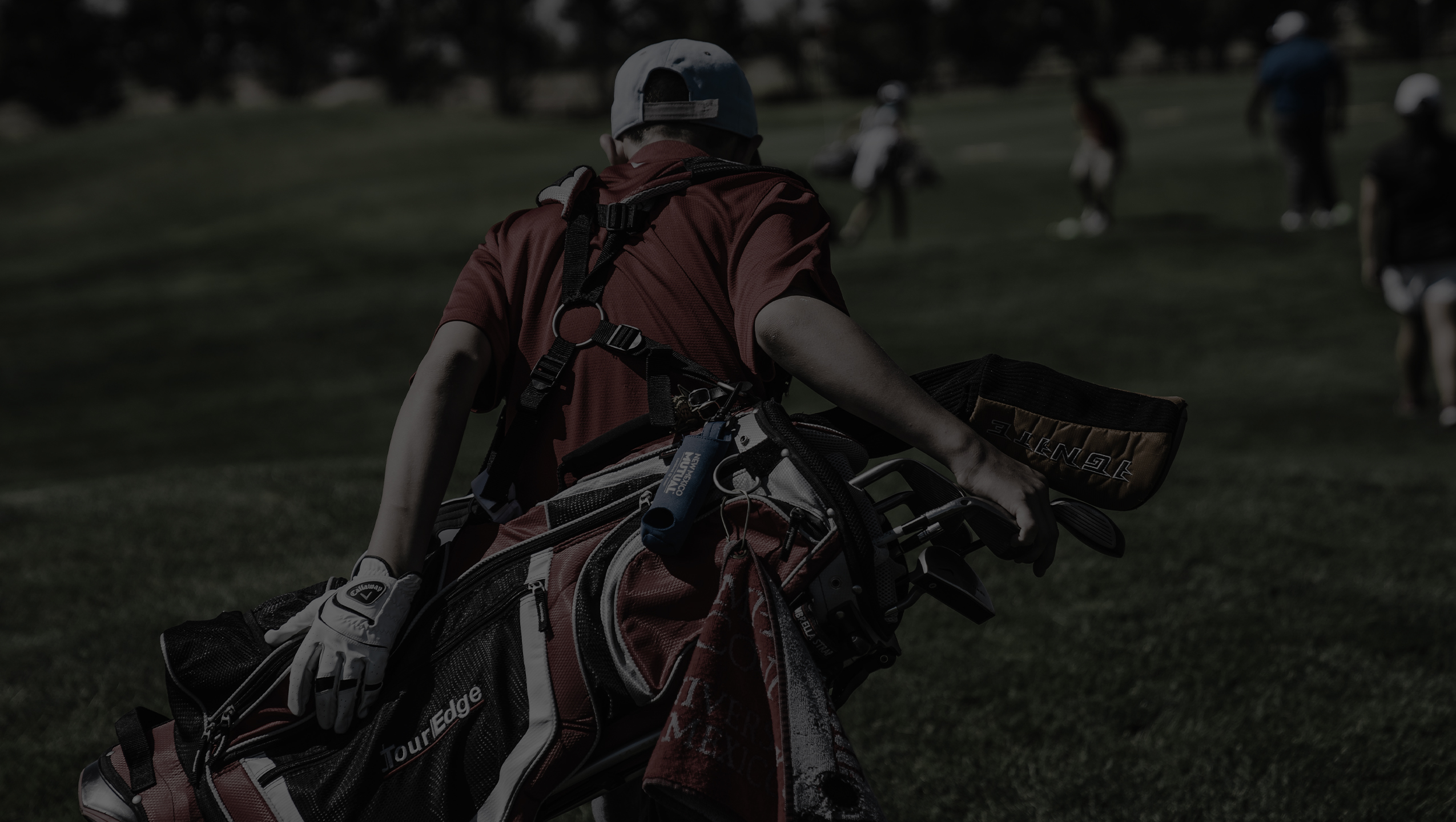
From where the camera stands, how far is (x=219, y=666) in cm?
212

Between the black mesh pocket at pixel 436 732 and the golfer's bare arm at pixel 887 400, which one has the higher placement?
the golfer's bare arm at pixel 887 400

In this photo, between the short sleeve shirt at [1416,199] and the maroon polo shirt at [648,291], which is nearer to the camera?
the maroon polo shirt at [648,291]

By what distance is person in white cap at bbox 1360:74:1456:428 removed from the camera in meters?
8.59

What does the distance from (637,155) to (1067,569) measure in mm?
3284

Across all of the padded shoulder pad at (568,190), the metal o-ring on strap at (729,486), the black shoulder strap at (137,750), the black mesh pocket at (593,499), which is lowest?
the black shoulder strap at (137,750)

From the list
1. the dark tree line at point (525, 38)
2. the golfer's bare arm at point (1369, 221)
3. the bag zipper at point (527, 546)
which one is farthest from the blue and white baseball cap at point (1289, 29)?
the dark tree line at point (525, 38)

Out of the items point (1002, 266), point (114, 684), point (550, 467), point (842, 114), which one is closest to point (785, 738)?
point (550, 467)

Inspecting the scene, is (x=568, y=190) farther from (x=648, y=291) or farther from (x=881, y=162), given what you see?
(x=881, y=162)

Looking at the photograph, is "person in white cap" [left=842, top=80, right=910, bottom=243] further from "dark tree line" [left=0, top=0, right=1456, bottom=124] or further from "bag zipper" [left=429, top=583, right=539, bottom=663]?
"dark tree line" [left=0, top=0, right=1456, bottom=124]

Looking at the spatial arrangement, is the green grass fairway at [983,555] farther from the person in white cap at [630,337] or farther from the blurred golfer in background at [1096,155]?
the person in white cap at [630,337]

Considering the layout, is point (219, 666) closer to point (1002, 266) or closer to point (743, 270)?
point (743, 270)

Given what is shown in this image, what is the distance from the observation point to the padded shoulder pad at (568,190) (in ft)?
7.30

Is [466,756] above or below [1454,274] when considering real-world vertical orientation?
above

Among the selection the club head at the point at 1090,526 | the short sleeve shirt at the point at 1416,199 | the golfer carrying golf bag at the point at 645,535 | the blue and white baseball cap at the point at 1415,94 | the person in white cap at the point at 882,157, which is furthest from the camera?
the person in white cap at the point at 882,157
